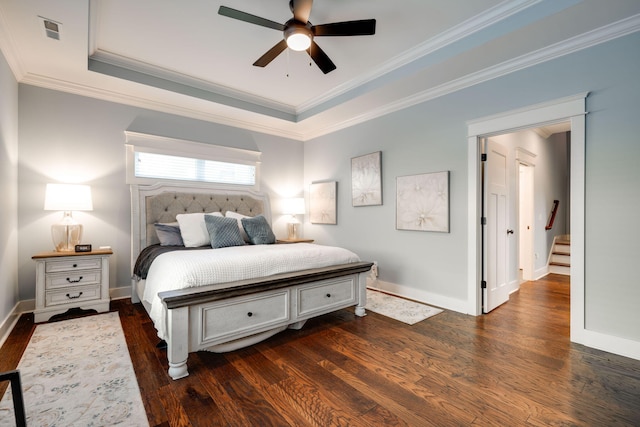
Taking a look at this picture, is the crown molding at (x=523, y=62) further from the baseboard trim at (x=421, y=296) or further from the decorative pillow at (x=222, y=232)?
the decorative pillow at (x=222, y=232)

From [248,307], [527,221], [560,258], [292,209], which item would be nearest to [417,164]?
[292,209]

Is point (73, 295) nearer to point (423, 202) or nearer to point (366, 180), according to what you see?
point (366, 180)

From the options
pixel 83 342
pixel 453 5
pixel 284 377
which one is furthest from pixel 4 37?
pixel 453 5

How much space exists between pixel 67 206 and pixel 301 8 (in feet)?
9.93

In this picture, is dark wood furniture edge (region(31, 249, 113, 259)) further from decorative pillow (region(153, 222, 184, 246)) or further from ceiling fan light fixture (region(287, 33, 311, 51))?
ceiling fan light fixture (region(287, 33, 311, 51))

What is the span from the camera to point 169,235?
3549 millimetres

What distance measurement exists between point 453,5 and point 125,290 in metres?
4.70

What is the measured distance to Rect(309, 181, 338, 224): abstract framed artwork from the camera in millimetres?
4941

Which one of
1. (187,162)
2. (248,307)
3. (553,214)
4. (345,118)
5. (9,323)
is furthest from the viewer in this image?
(553,214)

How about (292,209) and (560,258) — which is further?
(560,258)

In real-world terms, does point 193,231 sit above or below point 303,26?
below

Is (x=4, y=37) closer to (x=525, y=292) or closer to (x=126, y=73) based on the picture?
(x=126, y=73)

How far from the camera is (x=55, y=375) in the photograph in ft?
6.52

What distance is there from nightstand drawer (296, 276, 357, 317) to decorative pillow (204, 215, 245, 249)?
1.14 metres
